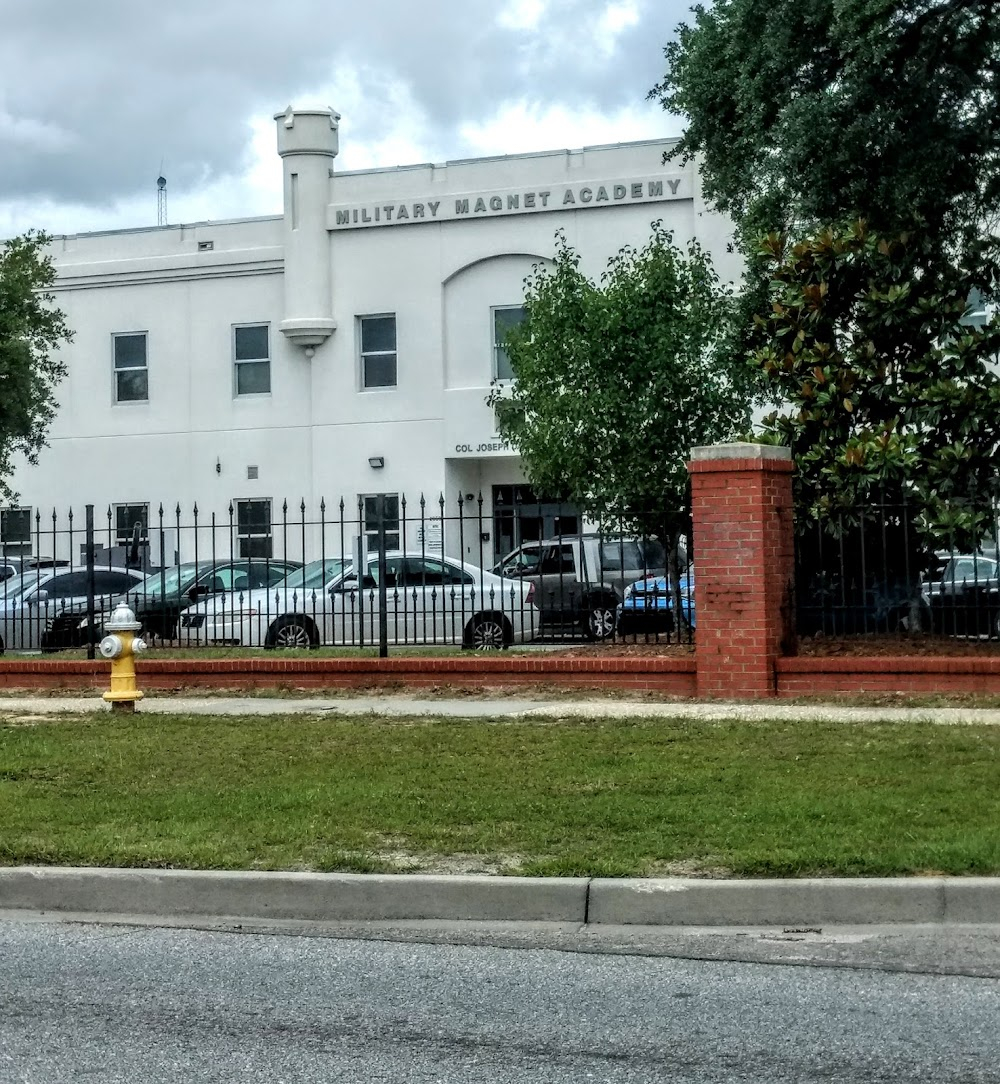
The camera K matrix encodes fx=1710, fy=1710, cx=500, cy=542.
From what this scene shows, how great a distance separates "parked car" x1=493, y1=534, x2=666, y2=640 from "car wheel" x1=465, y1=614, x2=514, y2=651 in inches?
17.4

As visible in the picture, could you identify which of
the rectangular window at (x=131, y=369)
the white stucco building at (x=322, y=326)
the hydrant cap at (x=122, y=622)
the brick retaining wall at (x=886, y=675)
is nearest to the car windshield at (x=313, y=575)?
the hydrant cap at (x=122, y=622)

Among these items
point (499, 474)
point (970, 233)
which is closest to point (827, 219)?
point (970, 233)

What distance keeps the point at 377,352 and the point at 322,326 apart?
1.24 m

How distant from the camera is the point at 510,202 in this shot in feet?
111

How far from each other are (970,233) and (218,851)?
1229 cm

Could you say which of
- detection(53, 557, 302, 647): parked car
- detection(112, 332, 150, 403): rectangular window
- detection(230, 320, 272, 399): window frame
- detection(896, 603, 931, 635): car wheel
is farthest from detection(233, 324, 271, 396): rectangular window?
detection(896, 603, 931, 635): car wheel

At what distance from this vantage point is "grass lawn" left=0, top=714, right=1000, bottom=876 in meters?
7.93

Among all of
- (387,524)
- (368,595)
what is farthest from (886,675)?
(387,524)

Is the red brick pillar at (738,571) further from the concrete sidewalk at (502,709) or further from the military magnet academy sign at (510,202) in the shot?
the military magnet academy sign at (510,202)

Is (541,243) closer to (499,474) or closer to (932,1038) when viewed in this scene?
(499,474)

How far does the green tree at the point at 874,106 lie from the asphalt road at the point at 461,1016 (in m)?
11.4

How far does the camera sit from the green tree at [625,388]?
80.4ft

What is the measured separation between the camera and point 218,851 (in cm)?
816

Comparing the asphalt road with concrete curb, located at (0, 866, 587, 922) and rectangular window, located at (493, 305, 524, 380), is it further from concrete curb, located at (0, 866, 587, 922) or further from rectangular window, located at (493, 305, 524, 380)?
rectangular window, located at (493, 305, 524, 380)
